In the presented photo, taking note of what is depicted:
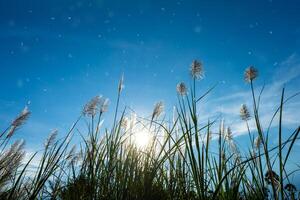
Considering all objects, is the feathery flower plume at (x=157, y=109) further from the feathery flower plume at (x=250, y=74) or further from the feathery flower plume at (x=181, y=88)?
the feathery flower plume at (x=250, y=74)

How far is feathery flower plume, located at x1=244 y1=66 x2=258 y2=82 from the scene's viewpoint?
302 cm

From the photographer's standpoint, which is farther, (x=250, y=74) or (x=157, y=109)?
(x=157, y=109)

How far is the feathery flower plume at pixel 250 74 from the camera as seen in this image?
3023mm

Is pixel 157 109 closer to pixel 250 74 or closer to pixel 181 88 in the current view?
pixel 181 88

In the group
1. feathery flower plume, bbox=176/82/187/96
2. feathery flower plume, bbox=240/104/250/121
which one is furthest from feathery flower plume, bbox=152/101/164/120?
feathery flower plume, bbox=240/104/250/121

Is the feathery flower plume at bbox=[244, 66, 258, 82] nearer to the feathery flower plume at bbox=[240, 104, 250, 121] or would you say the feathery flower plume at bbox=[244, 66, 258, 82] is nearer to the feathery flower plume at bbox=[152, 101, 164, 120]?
the feathery flower plume at bbox=[240, 104, 250, 121]

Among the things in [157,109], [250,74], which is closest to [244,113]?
[250,74]

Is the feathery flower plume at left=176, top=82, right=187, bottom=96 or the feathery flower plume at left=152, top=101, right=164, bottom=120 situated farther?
the feathery flower plume at left=152, top=101, right=164, bottom=120

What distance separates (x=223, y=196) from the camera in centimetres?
222

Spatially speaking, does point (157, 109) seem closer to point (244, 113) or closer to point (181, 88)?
point (181, 88)

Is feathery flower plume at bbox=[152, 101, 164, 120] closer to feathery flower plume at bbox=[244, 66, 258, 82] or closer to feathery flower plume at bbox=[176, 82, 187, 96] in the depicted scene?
feathery flower plume at bbox=[176, 82, 187, 96]

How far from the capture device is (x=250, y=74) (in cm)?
308

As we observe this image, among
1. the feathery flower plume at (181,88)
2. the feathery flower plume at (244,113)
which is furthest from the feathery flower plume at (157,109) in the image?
the feathery flower plume at (244,113)

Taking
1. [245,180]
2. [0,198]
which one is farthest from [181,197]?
[0,198]
